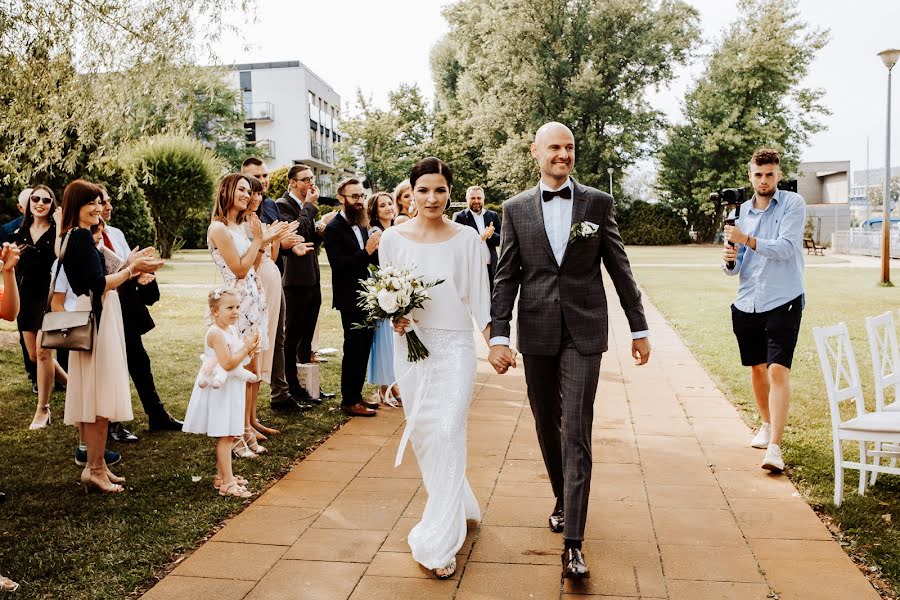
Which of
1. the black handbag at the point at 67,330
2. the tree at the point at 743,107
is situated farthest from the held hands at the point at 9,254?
the tree at the point at 743,107

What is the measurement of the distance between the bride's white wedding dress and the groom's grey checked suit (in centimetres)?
17

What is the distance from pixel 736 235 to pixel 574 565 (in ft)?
8.55

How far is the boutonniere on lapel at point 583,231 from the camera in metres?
3.87

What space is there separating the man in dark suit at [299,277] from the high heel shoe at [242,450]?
1.72 metres

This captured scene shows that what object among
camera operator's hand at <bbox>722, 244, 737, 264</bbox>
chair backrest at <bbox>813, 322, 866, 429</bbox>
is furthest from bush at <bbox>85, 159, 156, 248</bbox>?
chair backrest at <bbox>813, 322, 866, 429</bbox>

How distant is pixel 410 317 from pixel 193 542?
1.66 m

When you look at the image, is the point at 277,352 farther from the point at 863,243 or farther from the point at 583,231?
the point at 863,243

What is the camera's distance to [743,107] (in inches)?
→ 2009

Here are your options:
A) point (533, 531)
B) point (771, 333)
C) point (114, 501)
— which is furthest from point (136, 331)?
point (771, 333)

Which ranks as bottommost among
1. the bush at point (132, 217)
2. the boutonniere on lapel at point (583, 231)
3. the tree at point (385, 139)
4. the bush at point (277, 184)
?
the boutonniere on lapel at point (583, 231)

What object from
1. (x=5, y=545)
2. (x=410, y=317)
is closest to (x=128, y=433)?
(x=5, y=545)

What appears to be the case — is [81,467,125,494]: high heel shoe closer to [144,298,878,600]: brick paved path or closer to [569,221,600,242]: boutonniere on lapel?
[144,298,878,600]: brick paved path

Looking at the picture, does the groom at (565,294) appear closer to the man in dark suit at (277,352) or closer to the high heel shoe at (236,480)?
the high heel shoe at (236,480)

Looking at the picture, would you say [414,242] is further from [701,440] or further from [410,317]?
[701,440]
